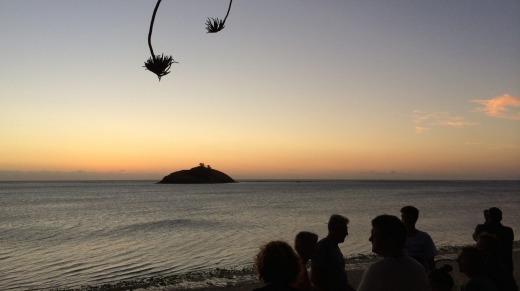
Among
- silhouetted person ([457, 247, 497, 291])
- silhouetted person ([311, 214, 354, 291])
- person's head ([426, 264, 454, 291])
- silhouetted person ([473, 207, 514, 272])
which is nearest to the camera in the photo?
silhouetted person ([457, 247, 497, 291])

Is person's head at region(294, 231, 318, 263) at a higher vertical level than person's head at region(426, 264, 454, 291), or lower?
higher

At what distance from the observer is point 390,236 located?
326 centimetres

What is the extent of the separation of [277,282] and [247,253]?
58.8 ft

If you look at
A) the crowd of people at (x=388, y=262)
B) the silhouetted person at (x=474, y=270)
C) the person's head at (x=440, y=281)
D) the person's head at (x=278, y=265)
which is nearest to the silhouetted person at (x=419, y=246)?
the crowd of people at (x=388, y=262)

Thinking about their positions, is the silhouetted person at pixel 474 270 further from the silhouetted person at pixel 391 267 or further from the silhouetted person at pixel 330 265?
the silhouetted person at pixel 330 265

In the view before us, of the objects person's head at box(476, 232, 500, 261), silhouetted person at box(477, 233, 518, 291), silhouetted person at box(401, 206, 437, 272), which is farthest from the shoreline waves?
person's head at box(476, 232, 500, 261)

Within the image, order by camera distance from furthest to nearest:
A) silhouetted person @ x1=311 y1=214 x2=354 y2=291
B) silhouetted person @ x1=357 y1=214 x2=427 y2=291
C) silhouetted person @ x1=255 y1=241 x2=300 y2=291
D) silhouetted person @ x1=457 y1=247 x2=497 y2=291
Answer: silhouetted person @ x1=311 y1=214 x2=354 y2=291, silhouetted person @ x1=457 y1=247 x2=497 y2=291, silhouetted person @ x1=357 y1=214 x2=427 y2=291, silhouetted person @ x1=255 y1=241 x2=300 y2=291

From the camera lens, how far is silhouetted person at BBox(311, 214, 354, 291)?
4.44m

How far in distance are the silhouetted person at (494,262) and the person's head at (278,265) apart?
249 cm

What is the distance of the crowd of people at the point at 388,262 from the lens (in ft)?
9.95

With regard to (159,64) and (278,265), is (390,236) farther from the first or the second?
(159,64)

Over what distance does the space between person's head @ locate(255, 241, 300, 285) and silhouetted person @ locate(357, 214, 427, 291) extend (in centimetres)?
56

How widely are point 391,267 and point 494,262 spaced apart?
1.98 m

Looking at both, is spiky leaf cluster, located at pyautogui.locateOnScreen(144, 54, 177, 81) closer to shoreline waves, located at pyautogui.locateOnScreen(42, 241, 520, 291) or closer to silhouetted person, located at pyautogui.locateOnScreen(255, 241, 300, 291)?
silhouetted person, located at pyautogui.locateOnScreen(255, 241, 300, 291)
